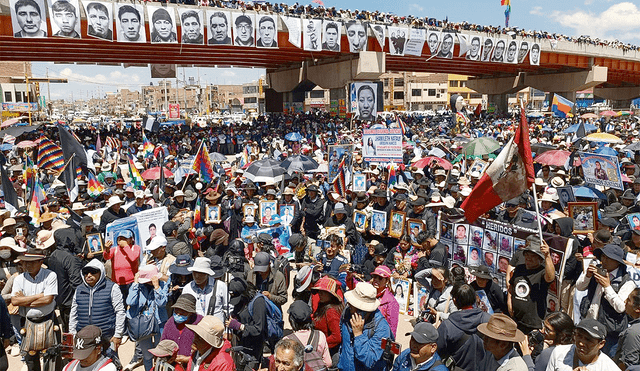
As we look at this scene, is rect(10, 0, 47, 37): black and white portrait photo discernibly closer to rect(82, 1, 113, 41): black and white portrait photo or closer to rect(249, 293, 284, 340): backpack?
rect(82, 1, 113, 41): black and white portrait photo

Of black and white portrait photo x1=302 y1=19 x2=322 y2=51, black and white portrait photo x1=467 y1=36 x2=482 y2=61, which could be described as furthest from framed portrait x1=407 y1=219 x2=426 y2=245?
black and white portrait photo x1=467 y1=36 x2=482 y2=61

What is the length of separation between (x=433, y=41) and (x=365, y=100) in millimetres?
8615

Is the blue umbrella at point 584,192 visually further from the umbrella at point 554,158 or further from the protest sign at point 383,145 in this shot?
the protest sign at point 383,145

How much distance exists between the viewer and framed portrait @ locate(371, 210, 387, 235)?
7684mm

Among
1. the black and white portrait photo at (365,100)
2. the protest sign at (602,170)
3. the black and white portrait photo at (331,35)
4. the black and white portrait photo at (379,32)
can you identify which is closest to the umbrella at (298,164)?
the protest sign at (602,170)

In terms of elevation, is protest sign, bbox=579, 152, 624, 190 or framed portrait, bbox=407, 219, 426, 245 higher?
protest sign, bbox=579, 152, 624, 190

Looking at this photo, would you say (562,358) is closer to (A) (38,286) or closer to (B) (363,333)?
(B) (363,333)

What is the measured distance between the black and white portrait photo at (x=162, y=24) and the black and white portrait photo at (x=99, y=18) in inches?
86.8

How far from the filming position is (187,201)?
33.2 ft

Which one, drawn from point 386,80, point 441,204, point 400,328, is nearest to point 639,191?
point 441,204

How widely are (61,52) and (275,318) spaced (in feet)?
123

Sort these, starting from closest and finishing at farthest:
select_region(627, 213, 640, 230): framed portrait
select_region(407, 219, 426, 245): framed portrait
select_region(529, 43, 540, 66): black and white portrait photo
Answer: select_region(627, 213, 640, 230): framed portrait
select_region(407, 219, 426, 245): framed portrait
select_region(529, 43, 540, 66): black and white portrait photo

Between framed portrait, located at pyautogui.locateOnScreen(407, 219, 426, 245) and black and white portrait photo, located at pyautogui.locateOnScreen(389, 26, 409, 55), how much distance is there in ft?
99.6

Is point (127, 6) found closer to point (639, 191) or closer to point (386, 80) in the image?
point (639, 191)
